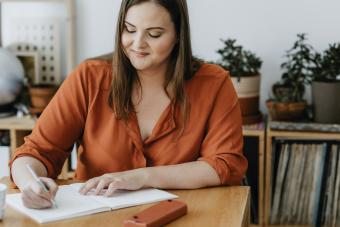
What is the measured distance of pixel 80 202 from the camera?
1.58m

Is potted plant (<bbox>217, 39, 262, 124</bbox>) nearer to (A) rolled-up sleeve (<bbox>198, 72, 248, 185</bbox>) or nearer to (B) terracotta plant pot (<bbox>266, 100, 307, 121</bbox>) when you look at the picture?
(B) terracotta plant pot (<bbox>266, 100, 307, 121</bbox>)

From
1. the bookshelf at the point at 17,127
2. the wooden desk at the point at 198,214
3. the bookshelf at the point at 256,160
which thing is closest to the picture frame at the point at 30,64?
the bookshelf at the point at 17,127

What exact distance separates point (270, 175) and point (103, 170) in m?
1.10

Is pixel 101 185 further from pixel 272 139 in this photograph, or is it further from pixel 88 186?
pixel 272 139

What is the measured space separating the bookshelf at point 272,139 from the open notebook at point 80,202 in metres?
1.17

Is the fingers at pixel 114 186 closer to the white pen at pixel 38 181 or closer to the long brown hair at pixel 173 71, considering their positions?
the white pen at pixel 38 181

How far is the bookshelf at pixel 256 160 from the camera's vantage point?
2.78 meters

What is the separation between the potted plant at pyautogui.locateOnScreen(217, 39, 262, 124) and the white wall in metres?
0.16

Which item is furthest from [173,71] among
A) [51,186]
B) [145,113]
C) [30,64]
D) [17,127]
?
[30,64]

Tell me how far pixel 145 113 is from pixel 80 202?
47cm

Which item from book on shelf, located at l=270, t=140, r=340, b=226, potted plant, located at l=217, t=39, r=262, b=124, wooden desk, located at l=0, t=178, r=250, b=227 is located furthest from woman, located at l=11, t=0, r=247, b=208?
book on shelf, located at l=270, t=140, r=340, b=226

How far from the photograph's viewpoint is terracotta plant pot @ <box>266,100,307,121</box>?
277 centimetres

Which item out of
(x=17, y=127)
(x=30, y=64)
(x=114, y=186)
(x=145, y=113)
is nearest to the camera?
(x=114, y=186)

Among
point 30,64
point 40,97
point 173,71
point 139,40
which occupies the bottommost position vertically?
point 40,97
